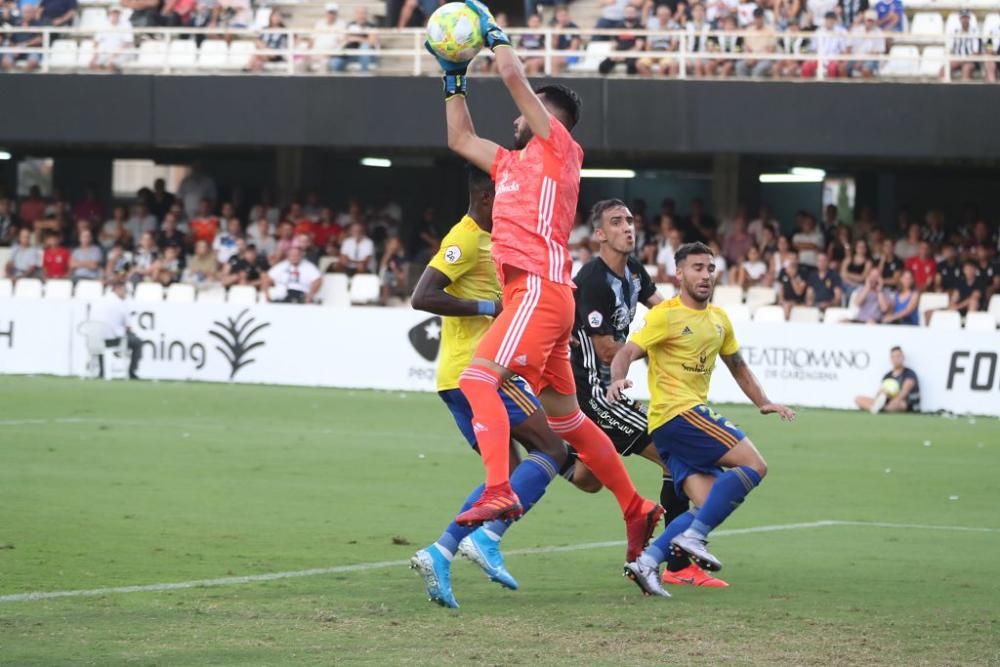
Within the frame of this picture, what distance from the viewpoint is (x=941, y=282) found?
2470 centimetres

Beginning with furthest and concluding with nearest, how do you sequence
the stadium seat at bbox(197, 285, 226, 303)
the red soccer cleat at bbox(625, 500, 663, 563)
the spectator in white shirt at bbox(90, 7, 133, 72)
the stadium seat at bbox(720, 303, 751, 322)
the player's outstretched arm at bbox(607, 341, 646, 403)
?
the spectator in white shirt at bbox(90, 7, 133, 72), the stadium seat at bbox(197, 285, 226, 303), the stadium seat at bbox(720, 303, 751, 322), the red soccer cleat at bbox(625, 500, 663, 563), the player's outstretched arm at bbox(607, 341, 646, 403)

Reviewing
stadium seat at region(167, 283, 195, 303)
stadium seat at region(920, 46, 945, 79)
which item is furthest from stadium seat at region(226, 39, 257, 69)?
stadium seat at region(920, 46, 945, 79)

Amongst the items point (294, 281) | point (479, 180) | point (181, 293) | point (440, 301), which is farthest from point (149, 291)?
point (440, 301)

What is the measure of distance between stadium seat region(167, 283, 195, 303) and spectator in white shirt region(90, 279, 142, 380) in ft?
3.91

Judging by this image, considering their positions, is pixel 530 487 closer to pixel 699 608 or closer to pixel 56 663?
pixel 699 608

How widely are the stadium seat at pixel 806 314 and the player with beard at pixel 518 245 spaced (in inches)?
647

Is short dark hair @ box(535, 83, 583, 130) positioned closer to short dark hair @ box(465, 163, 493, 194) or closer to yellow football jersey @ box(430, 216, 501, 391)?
short dark hair @ box(465, 163, 493, 194)

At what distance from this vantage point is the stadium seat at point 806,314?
24297 mm

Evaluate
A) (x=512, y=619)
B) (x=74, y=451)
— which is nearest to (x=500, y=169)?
(x=512, y=619)

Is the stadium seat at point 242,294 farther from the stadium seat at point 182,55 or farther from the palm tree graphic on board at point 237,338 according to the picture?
the stadium seat at point 182,55

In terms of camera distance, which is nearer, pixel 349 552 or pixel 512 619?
pixel 512 619

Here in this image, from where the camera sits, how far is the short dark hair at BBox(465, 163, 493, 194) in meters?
8.58

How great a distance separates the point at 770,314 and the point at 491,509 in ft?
55.3

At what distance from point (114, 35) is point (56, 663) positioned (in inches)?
999
